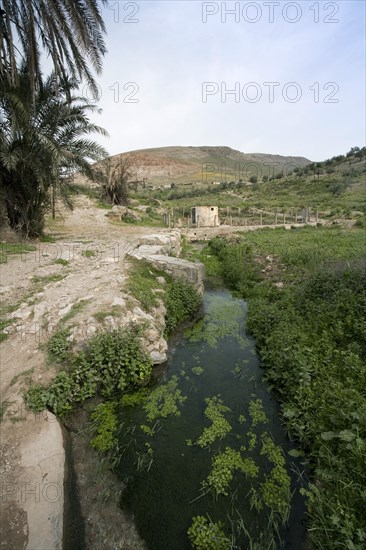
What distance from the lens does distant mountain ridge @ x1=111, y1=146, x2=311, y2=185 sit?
78.7 metres

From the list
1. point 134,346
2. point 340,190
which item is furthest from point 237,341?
point 340,190

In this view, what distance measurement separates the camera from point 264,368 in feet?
17.2

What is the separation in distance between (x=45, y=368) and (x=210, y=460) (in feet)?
8.15

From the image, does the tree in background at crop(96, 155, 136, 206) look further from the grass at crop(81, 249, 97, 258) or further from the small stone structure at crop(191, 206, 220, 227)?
the grass at crop(81, 249, 97, 258)

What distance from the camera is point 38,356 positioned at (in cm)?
421

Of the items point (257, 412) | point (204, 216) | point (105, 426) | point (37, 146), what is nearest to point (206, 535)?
point (105, 426)

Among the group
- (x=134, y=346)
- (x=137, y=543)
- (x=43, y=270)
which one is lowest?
(x=137, y=543)

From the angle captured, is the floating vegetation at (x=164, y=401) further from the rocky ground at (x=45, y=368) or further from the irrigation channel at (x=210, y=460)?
the rocky ground at (x=45, y=368)

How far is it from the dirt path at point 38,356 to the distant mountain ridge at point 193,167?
60.6m

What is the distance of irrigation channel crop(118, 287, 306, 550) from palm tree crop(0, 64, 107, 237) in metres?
7.79

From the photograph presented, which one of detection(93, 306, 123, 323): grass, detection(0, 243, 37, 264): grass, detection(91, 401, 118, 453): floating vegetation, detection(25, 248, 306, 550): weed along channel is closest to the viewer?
detection(25, 248, 306, 550): weed along channel

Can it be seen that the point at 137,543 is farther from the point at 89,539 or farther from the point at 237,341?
the point at 237,341

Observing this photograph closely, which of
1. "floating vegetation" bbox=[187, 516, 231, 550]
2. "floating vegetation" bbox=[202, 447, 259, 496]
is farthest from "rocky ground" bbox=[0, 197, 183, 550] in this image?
"floating vegetation" bbox=[202, 447, 259, 496]

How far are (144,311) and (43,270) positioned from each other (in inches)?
124
